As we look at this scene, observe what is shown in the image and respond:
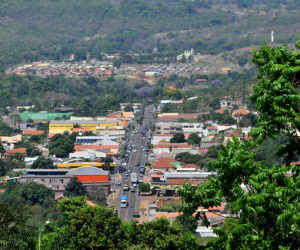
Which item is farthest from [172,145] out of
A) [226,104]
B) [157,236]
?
[157,236]

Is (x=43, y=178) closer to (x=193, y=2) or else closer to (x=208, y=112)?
(x=208, y=112)

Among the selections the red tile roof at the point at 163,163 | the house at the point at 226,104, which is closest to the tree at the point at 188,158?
the red tile roof at the point at 163,163

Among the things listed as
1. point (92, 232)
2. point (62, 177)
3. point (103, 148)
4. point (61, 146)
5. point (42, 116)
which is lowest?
point (42, 116)

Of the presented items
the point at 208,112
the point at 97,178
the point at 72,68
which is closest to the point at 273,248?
the point at 97,178

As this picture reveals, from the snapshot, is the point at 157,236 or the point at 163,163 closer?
the point at 157,236

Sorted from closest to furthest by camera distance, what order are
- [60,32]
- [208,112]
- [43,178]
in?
[43,178] < [208,112] < [60,32]

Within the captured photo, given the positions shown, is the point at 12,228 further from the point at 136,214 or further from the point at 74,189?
the point at 74,189

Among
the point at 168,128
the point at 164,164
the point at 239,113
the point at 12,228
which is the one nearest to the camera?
the point at 12,228

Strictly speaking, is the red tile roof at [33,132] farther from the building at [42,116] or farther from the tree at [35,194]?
the tree at [35,194]
